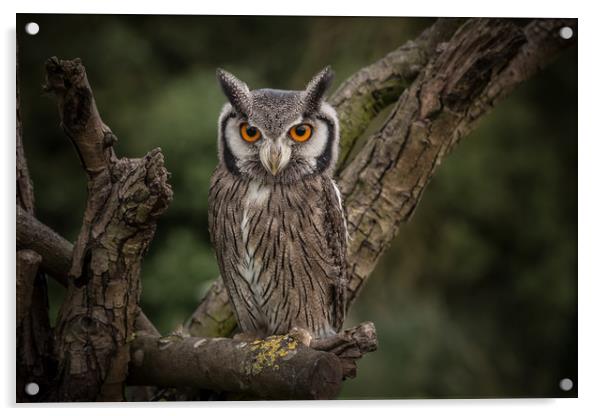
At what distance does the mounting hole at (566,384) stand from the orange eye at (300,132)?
1.29 m

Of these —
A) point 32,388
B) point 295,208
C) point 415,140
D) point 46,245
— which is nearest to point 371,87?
point 415,140

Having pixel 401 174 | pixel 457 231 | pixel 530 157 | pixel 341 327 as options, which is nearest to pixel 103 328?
pixel 341 327

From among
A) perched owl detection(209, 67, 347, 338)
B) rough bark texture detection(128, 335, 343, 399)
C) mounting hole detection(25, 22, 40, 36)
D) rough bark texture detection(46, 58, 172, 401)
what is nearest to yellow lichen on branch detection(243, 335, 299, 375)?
rough bark texture detection(128, 335, 343, 399)

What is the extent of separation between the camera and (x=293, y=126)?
200cm

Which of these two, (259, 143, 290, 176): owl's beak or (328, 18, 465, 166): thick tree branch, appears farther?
(328, 18, 465, 166): thick tree branch

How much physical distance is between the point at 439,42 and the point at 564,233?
0.84 meters

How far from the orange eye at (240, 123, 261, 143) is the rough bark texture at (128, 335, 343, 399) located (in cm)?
60

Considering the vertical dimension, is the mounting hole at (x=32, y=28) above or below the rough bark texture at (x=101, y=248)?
above

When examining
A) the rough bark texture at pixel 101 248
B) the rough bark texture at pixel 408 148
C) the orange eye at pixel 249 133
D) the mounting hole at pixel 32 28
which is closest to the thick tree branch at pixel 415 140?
the rough bark texture at pixel 408 148

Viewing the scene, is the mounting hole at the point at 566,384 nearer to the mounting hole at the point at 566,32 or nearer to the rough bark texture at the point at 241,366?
the rough bark texture at the point at 241,366

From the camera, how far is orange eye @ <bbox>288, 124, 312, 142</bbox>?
6.60 feet

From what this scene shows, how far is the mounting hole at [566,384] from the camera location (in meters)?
2.45

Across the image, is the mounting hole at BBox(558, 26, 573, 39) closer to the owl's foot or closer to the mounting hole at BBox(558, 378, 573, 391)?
the mounting hole at BBox(558, 378, 573, 391)

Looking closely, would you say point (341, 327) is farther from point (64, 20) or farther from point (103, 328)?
point (64, 20)
